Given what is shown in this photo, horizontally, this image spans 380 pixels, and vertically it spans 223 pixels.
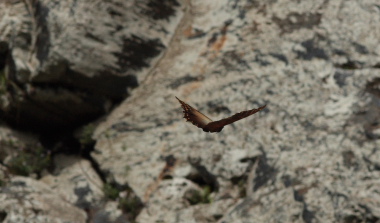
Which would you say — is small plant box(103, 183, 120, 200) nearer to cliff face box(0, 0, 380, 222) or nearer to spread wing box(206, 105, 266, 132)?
cliff face box(0, 0, 380, 222)

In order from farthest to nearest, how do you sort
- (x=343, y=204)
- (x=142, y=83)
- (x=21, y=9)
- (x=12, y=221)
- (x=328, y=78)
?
(x=21, y=9), (x=142, y=83), (x=328, y=78), (x=12, y=221), (x=343, y=204)

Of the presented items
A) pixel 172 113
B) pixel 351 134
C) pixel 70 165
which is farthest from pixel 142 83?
pixel 351 134

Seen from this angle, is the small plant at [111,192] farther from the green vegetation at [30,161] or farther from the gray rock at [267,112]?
the green vegetation at [30,161]

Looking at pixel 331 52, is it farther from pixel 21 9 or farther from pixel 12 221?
A: pixel 21 9

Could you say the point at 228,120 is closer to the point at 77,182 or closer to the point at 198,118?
the point at 198,118

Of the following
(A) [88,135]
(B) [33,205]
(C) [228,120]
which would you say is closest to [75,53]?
(A) [88,135]

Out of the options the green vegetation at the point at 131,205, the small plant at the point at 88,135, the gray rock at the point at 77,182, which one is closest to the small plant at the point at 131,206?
the green vegetation at the point at 131,205
